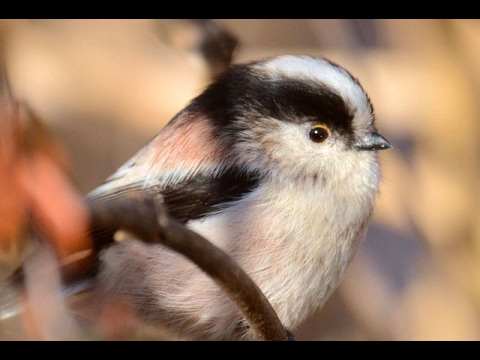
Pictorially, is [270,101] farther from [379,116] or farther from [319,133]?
[379,116]

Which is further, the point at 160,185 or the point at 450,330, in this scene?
the point at 450,330

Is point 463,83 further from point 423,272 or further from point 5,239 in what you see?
point 5,239

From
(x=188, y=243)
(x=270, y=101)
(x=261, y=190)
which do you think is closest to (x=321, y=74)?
(x=270, y=101)

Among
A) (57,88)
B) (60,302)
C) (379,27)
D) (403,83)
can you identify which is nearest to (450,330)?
(403,83)

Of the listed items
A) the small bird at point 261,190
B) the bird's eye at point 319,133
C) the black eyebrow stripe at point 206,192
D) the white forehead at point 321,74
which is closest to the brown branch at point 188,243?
the small bird at point 261,190
